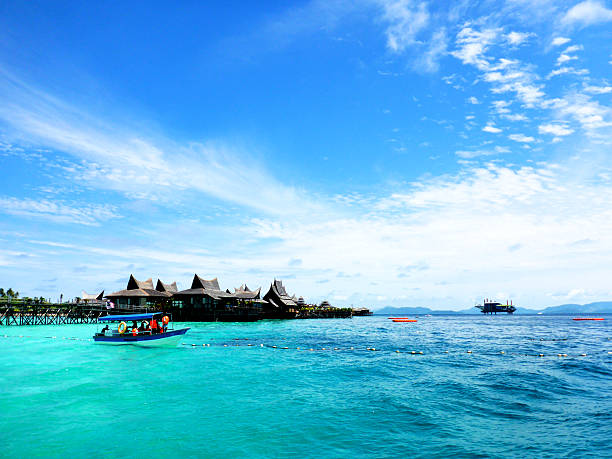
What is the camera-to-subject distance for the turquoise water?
12.9m

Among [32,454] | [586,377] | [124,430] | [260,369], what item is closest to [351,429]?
[124,430]

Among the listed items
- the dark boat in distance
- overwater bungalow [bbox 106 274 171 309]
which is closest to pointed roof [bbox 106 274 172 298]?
overwater bungalow [bbox 106 274 171 309]

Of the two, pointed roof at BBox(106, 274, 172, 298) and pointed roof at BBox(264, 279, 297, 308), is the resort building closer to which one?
pointed roof at BBox(106, 274, 172, 298)

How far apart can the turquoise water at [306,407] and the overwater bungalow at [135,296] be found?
51.7 meters

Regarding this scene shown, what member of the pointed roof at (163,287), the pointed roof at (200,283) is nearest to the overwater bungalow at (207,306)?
the pointed roof at (200,283)

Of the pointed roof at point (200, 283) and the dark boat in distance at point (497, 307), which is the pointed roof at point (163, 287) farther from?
the dark boat in distance at point (497, 307)

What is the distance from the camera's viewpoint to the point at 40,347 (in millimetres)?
39125

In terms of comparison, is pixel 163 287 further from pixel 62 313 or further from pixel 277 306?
pixel 277 306

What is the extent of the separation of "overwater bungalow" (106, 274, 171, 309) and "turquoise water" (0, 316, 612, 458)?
5171 cm

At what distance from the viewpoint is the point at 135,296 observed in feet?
267

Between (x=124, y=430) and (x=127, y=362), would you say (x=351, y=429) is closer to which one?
(x=124, y=430)

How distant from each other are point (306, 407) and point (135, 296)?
7358 centimetres

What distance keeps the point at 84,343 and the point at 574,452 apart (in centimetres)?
4514

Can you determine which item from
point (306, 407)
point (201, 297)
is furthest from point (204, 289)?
point (306, 407)
